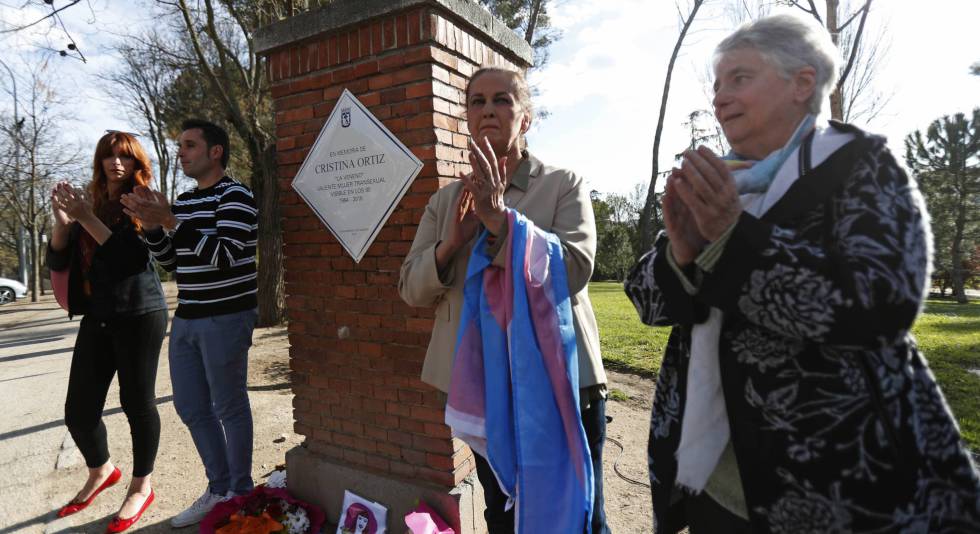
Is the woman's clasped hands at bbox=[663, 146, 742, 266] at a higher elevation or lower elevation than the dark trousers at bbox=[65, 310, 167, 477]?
higher

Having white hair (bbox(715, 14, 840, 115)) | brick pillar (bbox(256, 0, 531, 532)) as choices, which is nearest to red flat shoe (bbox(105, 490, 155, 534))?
brick pillar (bbox(256, 0, 531, 532))

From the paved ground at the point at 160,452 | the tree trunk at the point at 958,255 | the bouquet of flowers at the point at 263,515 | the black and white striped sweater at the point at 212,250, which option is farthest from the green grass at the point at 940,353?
the tree trunk at the point at 958,255

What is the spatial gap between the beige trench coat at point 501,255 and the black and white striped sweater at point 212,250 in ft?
4.23

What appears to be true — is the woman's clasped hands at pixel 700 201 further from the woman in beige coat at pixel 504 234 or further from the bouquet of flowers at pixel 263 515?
the bouquet of flowers at pixel 263 515

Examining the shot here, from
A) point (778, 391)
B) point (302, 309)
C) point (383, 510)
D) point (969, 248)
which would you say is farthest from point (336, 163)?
point (969, 248)

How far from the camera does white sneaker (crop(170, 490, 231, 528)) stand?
2.83 m

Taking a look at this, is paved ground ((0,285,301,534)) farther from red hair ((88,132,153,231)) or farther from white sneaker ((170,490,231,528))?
red hair ((88,132,153,231))

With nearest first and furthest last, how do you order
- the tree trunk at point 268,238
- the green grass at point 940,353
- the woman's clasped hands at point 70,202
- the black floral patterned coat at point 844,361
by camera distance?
the black floral patterned coat at point 844,361 → the woman's clasped hands at point 70,202 → the green grass at point 940,353 → the tree trunk at point 268,238

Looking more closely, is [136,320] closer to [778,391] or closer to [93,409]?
[93,409]

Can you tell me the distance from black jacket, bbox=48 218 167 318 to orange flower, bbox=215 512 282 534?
1.25 meters

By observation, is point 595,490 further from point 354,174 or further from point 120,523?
point 120,523

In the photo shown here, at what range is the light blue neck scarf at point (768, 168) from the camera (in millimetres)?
1143

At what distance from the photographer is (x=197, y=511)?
2.87m

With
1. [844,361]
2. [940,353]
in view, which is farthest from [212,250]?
[940,353]
